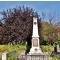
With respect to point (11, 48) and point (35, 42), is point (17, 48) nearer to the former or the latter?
point (11, 48)

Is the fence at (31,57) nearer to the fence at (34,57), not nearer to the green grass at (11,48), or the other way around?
the fence at (34,57)

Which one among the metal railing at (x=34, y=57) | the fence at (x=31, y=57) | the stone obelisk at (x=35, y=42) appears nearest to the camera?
the fence at (x=31, y=57)

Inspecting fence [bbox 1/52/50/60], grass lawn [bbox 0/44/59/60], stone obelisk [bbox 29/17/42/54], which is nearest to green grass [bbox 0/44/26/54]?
grass lawn [bbox 0/44/59/60]

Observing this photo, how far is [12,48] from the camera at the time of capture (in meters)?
11.5

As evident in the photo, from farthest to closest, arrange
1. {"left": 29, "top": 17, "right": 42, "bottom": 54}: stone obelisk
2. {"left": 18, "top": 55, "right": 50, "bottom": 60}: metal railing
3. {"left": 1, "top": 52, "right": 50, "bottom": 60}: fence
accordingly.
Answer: {"left": 29, "top": 17, "right": 42, "bottom": 54}: stone obelisk, {"left": 18, "top": 55, "right": 50, "bottom": 60}: metal railing, {"left": 1, "top": 52, "right": 50, "bottom": 60}: fence

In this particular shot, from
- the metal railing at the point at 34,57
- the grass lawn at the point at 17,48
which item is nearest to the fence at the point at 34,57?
the metal railing at the point at 34,57

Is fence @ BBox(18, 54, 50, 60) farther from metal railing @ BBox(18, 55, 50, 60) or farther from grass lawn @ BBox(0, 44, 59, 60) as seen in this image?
grass lawn @ BBox(0, 44, 59, 60)

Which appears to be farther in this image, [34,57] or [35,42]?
[35,42]

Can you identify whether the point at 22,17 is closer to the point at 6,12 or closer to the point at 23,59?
the point at 6,12

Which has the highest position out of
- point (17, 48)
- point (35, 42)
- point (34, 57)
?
point (35, 42)

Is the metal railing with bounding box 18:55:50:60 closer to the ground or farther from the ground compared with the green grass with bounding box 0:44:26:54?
closer to the ground

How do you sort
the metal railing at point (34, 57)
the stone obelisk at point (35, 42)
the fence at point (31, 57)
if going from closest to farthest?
1. the fence at point (31, 57)
2. the metal railing at point (34, 57)
3. the stone obelisk at point (35, 42)

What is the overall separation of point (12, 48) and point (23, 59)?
0.48 meters

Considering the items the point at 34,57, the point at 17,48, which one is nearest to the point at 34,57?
the point at 34,57
